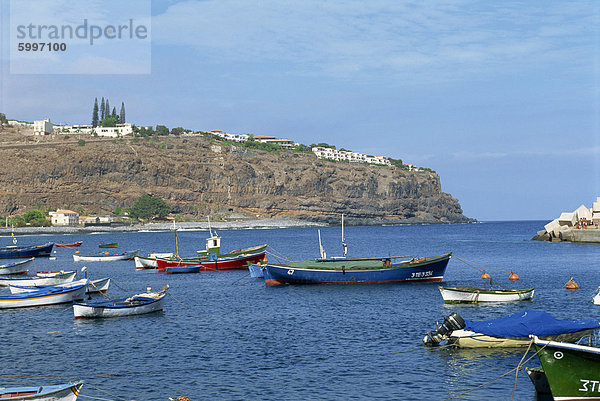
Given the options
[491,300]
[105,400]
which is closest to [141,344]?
[105,400]

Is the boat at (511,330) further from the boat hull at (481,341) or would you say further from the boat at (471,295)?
the boat at (471,295)

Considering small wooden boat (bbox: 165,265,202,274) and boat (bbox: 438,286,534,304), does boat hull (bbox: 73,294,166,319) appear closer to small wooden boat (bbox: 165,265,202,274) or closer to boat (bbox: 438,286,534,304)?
boat (bbox: 438,286,534,304)

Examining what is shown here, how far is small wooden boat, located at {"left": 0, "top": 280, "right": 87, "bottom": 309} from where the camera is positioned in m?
42.1

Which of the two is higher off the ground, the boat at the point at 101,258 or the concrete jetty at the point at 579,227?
the concrete jetty at the point at 579,227

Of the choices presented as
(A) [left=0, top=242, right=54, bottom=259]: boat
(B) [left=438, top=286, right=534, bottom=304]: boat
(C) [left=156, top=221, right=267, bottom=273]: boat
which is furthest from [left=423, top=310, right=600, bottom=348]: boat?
(A) [left=0, top=242, right=54, bottom=259]: boat

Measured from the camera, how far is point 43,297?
43.0 metres

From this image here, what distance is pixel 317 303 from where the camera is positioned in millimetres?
44312

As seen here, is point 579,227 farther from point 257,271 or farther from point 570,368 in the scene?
point 570,368

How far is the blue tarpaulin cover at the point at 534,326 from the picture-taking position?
24.6 m

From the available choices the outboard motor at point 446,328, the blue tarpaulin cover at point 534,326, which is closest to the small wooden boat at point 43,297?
the outboard motor at point 446,328

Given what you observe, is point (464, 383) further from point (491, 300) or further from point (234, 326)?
point (491, 300)

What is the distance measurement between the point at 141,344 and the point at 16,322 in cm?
1141

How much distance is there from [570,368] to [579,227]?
363 ft

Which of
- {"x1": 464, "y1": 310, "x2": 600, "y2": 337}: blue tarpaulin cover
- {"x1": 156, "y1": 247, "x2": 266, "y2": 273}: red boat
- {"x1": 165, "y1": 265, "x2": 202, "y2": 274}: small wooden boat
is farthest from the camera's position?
{"x1": 156, "y1": 247, "x2": 266, "y2": 273}: red boat
